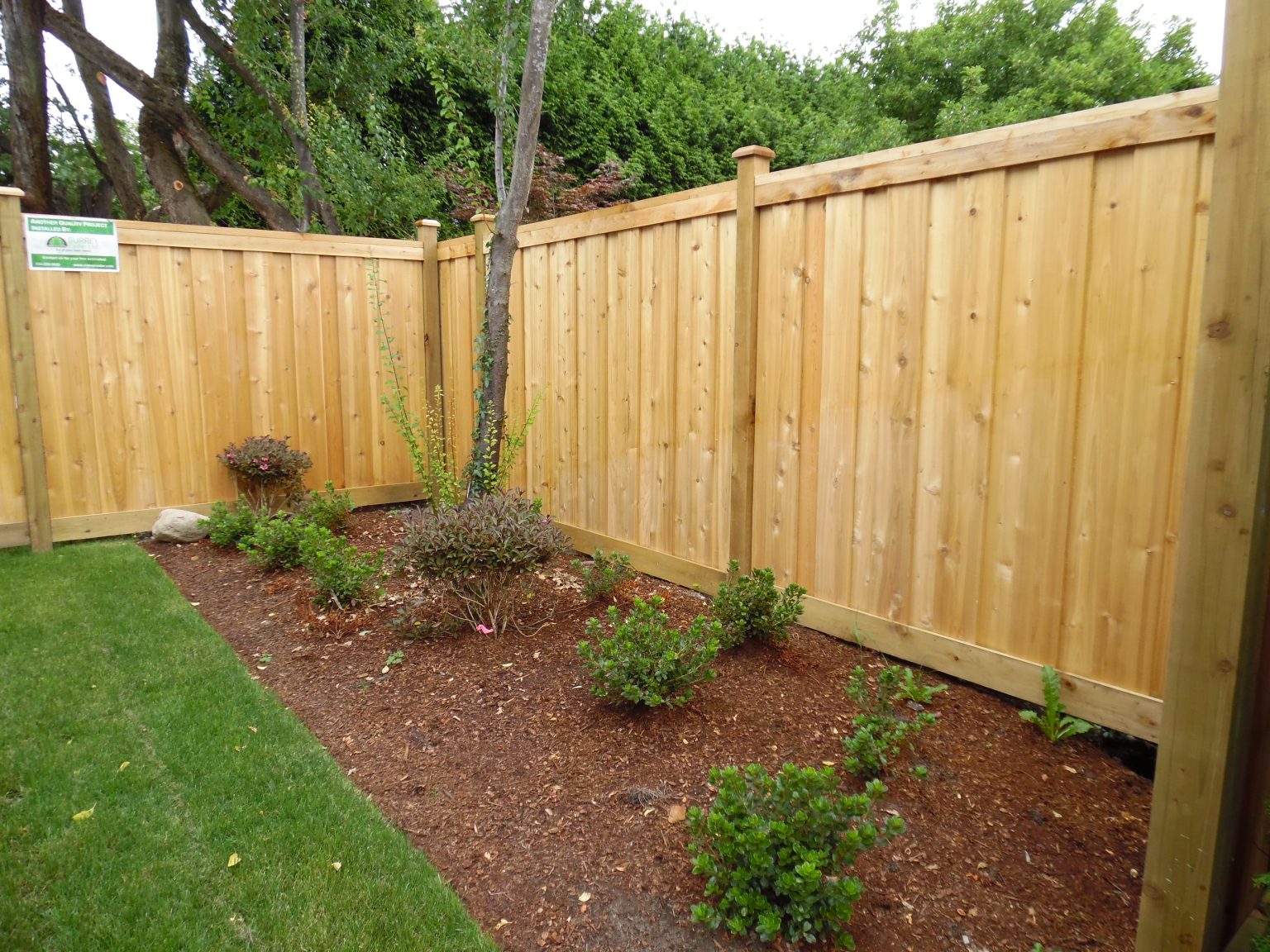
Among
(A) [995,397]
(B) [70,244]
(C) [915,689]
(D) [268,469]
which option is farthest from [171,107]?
(C) [915,689]

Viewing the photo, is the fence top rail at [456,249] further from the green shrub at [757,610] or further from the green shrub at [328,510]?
the green shrub at [757,610]

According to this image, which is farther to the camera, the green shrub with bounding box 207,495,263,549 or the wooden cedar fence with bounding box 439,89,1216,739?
the green shrub with bounding box 207,495,263,549

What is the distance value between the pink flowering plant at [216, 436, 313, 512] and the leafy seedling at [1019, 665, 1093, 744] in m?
4.92

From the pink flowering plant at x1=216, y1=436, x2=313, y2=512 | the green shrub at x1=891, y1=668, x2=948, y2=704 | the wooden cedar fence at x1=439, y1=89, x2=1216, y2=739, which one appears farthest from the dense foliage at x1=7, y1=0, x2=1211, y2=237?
the green shrub at x1=891, y1=668, x2=948, y2=704

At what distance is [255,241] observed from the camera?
19.6ft

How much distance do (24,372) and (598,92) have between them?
360 inches

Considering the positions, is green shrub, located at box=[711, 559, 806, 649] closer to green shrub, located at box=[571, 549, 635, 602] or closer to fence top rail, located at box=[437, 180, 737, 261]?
green shrub, located at box=[571, 549, 635, 602]

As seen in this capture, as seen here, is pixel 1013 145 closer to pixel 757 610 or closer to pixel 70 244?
pixel 757 610

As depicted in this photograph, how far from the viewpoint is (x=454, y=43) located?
7570 mm

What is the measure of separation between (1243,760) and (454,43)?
26.3 ft

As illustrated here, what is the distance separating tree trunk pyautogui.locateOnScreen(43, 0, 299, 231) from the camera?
8.98 m

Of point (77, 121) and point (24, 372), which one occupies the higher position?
point (77, 121)

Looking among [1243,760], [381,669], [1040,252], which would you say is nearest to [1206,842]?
[1243,760]

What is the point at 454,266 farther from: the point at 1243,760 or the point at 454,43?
the point at 1243,760
